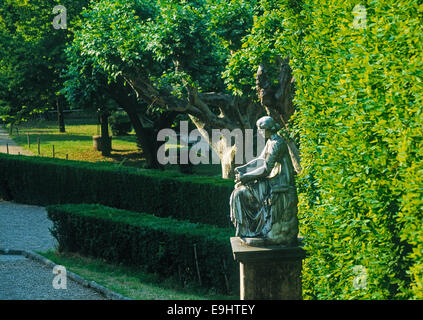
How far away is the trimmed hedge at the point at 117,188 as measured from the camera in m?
15.3

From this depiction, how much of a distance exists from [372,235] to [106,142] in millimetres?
26564

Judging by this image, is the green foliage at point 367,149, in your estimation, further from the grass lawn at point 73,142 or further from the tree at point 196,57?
the grass lawn at point 73,142

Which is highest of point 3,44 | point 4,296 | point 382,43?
point 3,44

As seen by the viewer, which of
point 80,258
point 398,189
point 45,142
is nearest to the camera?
point 398,189

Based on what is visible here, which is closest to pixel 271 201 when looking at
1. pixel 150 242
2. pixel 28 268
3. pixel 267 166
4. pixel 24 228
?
pixel 267 166

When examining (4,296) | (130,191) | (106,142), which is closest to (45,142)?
(106,142)

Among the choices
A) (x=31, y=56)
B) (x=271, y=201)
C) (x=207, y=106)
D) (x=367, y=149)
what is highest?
(x=31, y=56)

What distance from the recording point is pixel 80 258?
12.6m

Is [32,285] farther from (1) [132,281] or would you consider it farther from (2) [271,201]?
(2) [271,201]

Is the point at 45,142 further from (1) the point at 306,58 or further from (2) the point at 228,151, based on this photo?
(1) the point at 306,58

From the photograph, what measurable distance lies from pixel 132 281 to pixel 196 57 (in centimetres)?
791

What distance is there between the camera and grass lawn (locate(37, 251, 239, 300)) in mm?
9703

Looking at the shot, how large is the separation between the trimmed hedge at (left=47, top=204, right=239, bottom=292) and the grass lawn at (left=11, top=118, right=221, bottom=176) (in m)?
11.9

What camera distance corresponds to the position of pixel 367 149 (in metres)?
5.39
